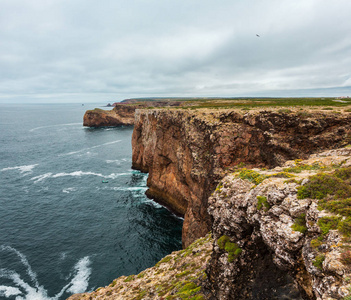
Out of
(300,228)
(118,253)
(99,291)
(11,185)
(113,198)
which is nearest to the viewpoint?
(300,228)

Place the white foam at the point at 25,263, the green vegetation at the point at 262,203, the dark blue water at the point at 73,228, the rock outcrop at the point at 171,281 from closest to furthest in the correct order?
the green vegetation at the point at 262,203 < the rock outcrop at the point at 171,281 < the white foam at the point at 25,263 < the dark blue water at the point at 73,228

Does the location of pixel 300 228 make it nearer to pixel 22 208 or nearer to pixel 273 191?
pixel 273 191

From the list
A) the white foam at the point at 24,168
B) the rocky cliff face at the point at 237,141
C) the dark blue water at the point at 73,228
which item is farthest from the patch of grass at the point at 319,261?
the white foam at the point at 24,168

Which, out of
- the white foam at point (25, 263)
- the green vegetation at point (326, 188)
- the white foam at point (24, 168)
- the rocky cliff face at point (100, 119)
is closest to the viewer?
the green vegetation at point (326, 188)

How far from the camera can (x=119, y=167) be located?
8800 centimetres

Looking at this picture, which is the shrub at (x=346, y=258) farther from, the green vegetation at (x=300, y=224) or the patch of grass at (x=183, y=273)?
the patch of grass at (x=183, y=273)

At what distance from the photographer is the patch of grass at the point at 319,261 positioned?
28.6 ft

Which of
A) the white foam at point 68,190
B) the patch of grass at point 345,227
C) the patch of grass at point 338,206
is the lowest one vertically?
the white foam at point 68,190

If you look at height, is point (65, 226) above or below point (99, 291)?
below

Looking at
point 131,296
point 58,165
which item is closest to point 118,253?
point 131,296

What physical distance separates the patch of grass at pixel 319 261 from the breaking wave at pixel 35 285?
120ft

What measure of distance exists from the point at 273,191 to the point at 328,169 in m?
5.93

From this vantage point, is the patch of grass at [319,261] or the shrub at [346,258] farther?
the patch of grass at [319,261]

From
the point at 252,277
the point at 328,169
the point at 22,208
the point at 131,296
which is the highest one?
the point at 328,169
